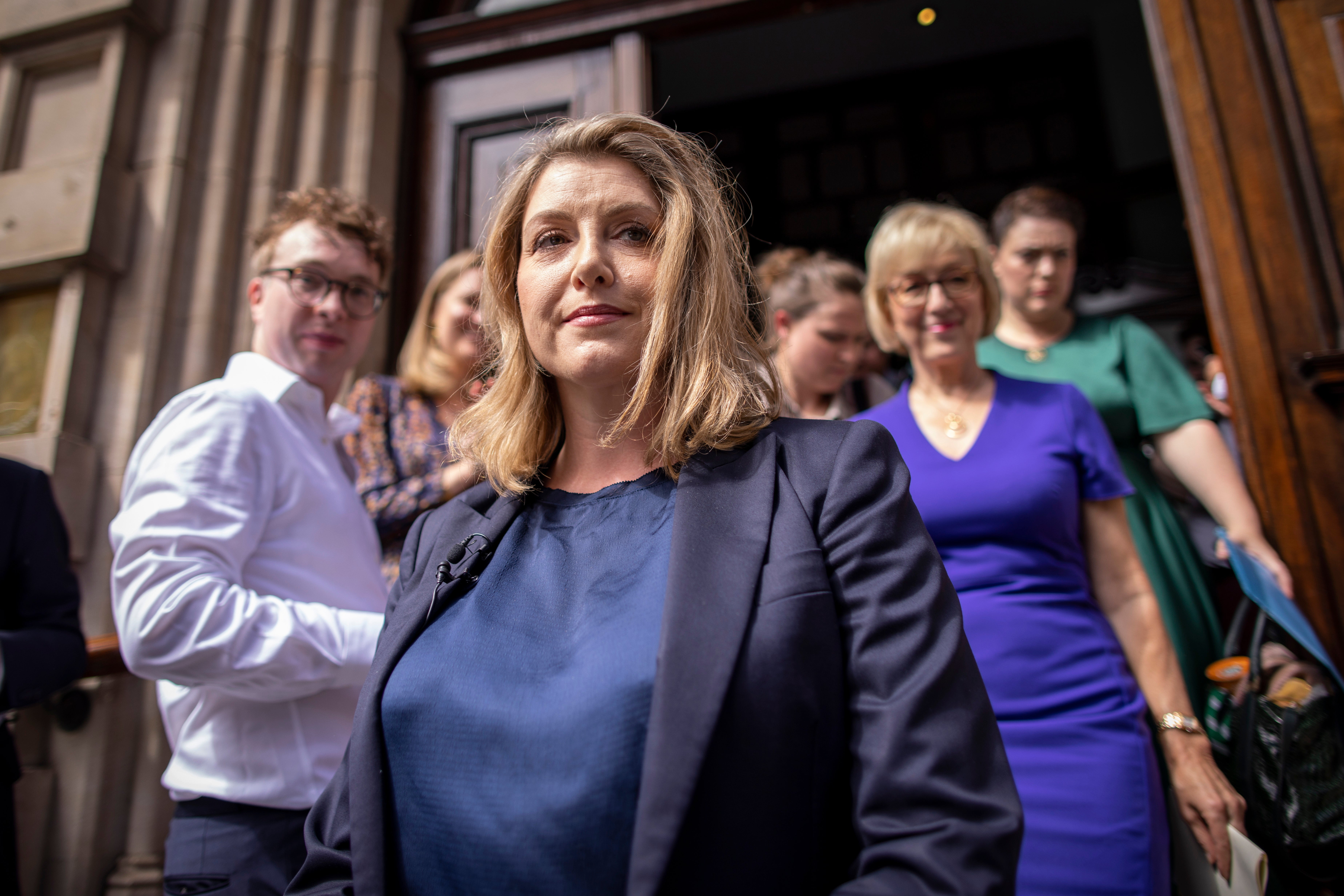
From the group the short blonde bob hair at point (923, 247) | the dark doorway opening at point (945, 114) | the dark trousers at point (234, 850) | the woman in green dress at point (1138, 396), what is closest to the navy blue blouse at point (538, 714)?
the dark trousers at point (234, 850)

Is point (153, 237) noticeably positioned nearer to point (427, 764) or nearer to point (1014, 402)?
point (427, 764)

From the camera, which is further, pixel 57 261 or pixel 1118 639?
pixel 57 261

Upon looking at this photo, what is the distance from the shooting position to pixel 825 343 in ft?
8.63

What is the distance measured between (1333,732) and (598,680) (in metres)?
1.79

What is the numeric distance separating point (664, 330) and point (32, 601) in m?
1.84

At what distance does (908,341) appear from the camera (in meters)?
2.26

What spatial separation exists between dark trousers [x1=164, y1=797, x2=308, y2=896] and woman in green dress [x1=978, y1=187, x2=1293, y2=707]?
7.09 ft

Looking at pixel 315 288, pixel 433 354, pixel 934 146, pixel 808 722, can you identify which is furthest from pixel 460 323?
pixel 934 146

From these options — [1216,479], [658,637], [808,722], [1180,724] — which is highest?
[1216,479]

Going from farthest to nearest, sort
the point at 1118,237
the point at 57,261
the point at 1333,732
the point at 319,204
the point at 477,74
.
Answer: the point at 1118,237 < the point at 477,74 < the point at 57,261 < the point at 319,204 < the point at 1333,732

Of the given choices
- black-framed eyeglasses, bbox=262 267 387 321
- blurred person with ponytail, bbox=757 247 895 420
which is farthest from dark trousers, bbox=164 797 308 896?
blurred person with ponytail, bbox=757 247 895 420

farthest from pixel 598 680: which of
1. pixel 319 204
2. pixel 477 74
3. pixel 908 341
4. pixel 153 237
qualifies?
pixel 477 74

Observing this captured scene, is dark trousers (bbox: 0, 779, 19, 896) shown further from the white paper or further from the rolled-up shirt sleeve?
the white paper

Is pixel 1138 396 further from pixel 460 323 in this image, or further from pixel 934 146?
pixel 934 146
